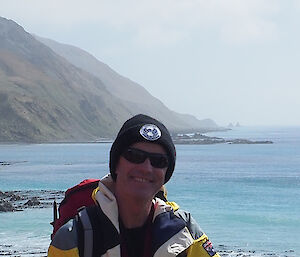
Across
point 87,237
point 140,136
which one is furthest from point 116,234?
point 140,136

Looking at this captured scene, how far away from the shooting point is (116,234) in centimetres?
236

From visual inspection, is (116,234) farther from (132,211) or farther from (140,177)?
(140,177)

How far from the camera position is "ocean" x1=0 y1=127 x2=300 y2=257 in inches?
1112

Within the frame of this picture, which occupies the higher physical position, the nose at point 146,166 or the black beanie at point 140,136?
the black beanie at point 140,136

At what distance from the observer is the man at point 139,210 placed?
2.37 metres

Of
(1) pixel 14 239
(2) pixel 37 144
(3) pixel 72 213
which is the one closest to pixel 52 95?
(2) pixel 37 144

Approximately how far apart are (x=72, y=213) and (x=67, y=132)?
5759 inches

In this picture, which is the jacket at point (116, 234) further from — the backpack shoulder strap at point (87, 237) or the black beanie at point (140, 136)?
the black beanie at point (140, 136)

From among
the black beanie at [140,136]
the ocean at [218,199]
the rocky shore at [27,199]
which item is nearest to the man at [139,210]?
the black beanie at [140,136]

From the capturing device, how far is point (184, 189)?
5456cm

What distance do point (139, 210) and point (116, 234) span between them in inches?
6.9

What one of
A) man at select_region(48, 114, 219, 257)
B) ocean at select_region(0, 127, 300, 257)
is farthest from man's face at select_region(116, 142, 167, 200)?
ocean at select_region(0, 127, 300, 257)

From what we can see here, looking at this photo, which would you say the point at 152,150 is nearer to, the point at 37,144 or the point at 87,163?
the point at 87,163

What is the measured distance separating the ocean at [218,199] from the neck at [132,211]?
70.8ft
